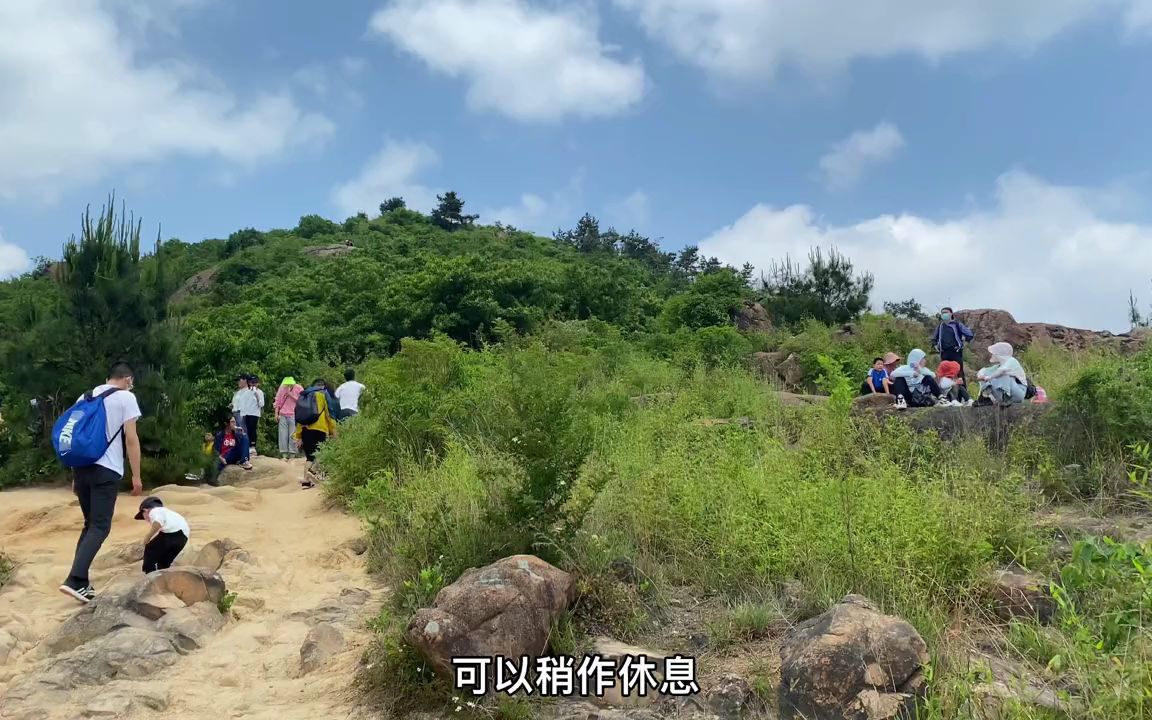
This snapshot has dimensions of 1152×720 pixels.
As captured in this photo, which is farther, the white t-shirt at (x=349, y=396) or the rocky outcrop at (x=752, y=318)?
the rocky outcrop at (x=752, y=318)

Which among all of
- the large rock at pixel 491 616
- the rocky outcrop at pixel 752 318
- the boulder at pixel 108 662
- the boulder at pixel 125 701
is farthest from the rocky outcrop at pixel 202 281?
the large rock at pixel 491 616

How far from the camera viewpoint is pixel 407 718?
3.84m

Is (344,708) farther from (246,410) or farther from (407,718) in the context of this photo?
(246,410)

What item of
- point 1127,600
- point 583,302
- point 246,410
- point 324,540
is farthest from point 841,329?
point 1127,600

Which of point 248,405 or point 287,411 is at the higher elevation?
point 248,405

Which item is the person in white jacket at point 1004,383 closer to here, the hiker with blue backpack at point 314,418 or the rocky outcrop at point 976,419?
the rocky outcrop at point 976,419

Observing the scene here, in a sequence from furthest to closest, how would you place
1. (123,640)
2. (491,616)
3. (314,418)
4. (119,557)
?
(314,418) → (119,557) → (123,640) → (491,616)

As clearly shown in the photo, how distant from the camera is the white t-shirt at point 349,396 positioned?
11.3 metres

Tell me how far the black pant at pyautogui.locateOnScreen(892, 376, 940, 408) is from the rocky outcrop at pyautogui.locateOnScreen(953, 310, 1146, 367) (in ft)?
27.7

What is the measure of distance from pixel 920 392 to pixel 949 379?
0.88 metres

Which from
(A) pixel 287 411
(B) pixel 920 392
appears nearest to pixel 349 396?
(A) pixel 287 411

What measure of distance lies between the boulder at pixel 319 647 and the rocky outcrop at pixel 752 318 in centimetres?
1946

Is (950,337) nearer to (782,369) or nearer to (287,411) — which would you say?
(782,369)

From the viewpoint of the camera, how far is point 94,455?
18.0 feet
